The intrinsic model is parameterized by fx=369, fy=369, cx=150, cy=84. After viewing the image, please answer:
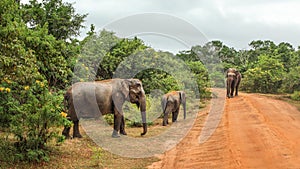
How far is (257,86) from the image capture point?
37719 millimetres

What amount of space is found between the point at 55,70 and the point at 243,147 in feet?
23.3

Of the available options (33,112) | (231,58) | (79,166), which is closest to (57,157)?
(79,166)

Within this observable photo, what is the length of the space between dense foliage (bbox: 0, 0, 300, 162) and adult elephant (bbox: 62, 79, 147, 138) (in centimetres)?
60

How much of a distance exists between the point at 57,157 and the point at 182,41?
1015 cm

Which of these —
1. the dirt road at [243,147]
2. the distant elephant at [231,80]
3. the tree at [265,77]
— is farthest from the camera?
the tree at [265,77]

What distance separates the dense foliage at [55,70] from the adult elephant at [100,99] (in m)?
0.60

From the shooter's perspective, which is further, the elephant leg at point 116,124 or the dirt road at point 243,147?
the elephant leg at point 116,124

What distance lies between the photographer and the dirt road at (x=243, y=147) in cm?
917

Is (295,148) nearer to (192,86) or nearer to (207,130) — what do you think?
(207,130)

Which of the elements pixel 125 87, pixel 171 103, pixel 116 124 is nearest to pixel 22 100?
pixel 116 124

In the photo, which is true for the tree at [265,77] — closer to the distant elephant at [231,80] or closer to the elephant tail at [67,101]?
the distant elephant at [231,80]

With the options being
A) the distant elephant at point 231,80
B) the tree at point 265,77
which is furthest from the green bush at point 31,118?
the tree at point 265,77

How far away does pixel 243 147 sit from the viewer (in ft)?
35.3

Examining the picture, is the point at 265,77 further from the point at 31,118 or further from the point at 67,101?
the point at 31,118
